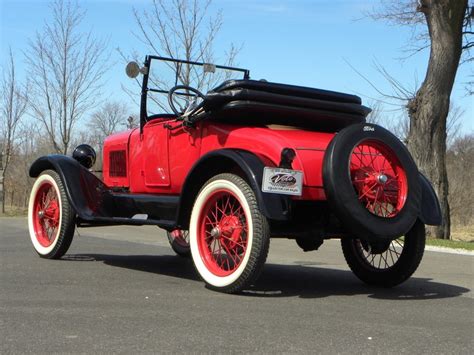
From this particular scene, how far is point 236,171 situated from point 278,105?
0.74 meters

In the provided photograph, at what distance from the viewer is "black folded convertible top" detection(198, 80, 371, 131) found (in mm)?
5352

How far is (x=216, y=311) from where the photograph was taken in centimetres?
422

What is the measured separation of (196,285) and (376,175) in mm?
1803

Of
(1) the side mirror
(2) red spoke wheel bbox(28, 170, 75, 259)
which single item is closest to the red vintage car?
(2) red spoke wheel bbox(28, 170, 75, 259)

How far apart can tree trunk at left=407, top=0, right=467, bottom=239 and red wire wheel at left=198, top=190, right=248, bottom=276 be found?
32.2ft

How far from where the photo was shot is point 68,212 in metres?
6.75

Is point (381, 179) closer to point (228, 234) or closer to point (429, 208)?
point (429, 208)

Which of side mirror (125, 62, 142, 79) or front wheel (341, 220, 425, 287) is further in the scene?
side mirror (125, 62, 142, 79)

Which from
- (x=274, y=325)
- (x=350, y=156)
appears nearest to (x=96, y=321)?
(x=274, y=325)

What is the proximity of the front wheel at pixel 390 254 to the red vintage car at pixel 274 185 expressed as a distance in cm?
1

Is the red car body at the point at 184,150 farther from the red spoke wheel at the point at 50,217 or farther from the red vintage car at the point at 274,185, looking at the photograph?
the red spoke wheel at the point at 50,217

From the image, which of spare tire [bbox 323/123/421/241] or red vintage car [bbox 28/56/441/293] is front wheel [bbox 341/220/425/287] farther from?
spare tire [bbox 323/123/421/241]

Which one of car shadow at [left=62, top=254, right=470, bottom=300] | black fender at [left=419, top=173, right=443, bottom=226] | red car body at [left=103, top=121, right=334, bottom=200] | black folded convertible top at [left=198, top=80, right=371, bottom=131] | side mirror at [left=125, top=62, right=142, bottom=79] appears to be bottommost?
car shadow at [left=62, top=254, right=470, bottom=300]

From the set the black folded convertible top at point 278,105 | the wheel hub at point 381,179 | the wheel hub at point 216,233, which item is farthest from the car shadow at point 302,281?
the black folded convertible top at point 278,105
